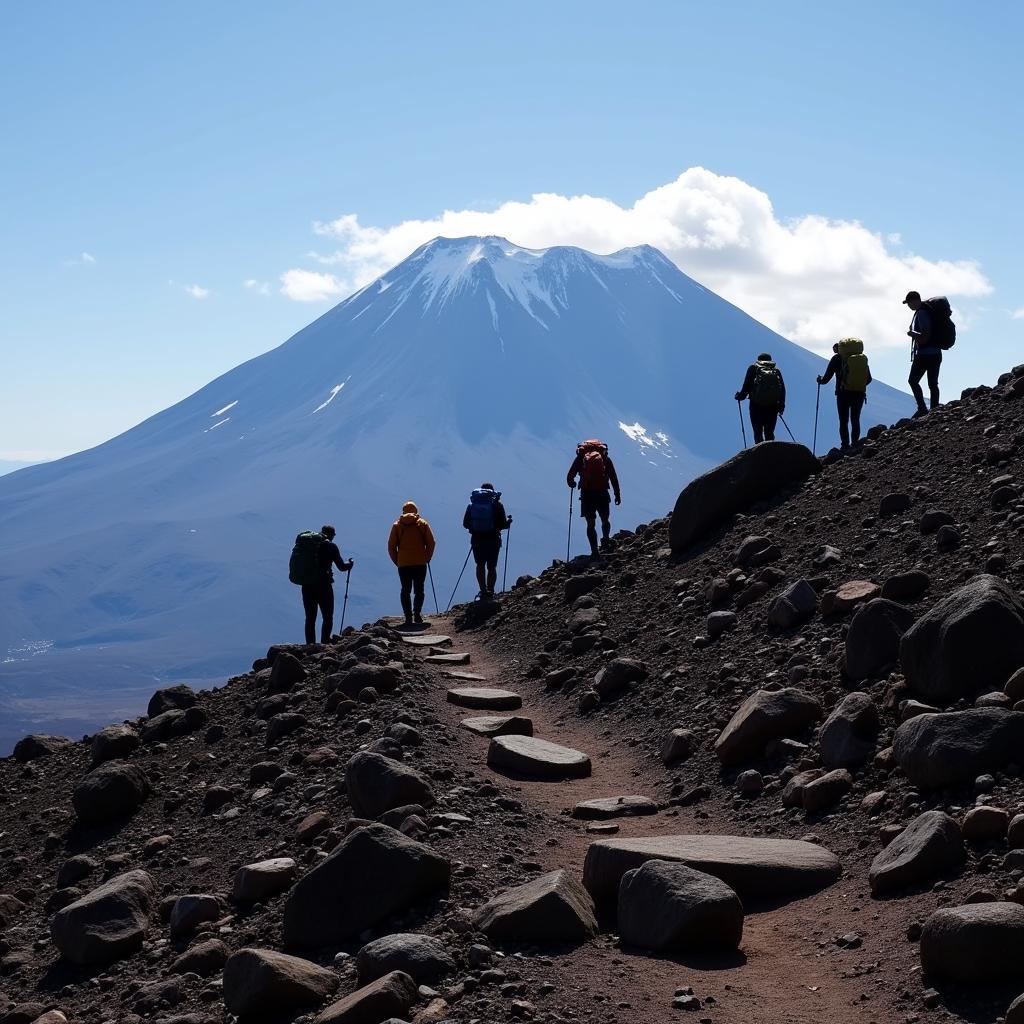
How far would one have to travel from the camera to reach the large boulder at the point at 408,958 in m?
8.20

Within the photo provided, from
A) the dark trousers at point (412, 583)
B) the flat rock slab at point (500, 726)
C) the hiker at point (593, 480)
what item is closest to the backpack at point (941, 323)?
the hiker at point (593, 480)

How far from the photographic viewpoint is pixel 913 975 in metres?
7.48

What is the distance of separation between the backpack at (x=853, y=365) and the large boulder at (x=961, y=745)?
14.8m

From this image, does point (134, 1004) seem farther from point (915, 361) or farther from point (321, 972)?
point (915, 361)

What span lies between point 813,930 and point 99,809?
930 centimetres

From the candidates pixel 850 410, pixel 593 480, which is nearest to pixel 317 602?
pixel 593 480

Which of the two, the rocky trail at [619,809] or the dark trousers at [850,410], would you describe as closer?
the rocky trail at [619,809]

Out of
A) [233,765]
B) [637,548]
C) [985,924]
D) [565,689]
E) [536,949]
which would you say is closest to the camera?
[985,924]

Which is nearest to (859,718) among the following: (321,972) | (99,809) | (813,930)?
(813,930)

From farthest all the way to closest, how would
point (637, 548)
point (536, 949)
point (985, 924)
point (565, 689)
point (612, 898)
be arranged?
1. point (637, 548)
2. point (565, 689)
3. point (612, 898)
4. point (536, 949)
5. point (985, 924)

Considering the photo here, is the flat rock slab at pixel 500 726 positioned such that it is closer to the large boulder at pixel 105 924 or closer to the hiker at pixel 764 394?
the large boulder at pixel 105 924

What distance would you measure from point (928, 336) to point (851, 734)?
13.6m

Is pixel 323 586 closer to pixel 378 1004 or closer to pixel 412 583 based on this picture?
pixel 412 583

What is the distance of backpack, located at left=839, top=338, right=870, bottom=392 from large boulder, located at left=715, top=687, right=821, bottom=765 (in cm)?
1263
